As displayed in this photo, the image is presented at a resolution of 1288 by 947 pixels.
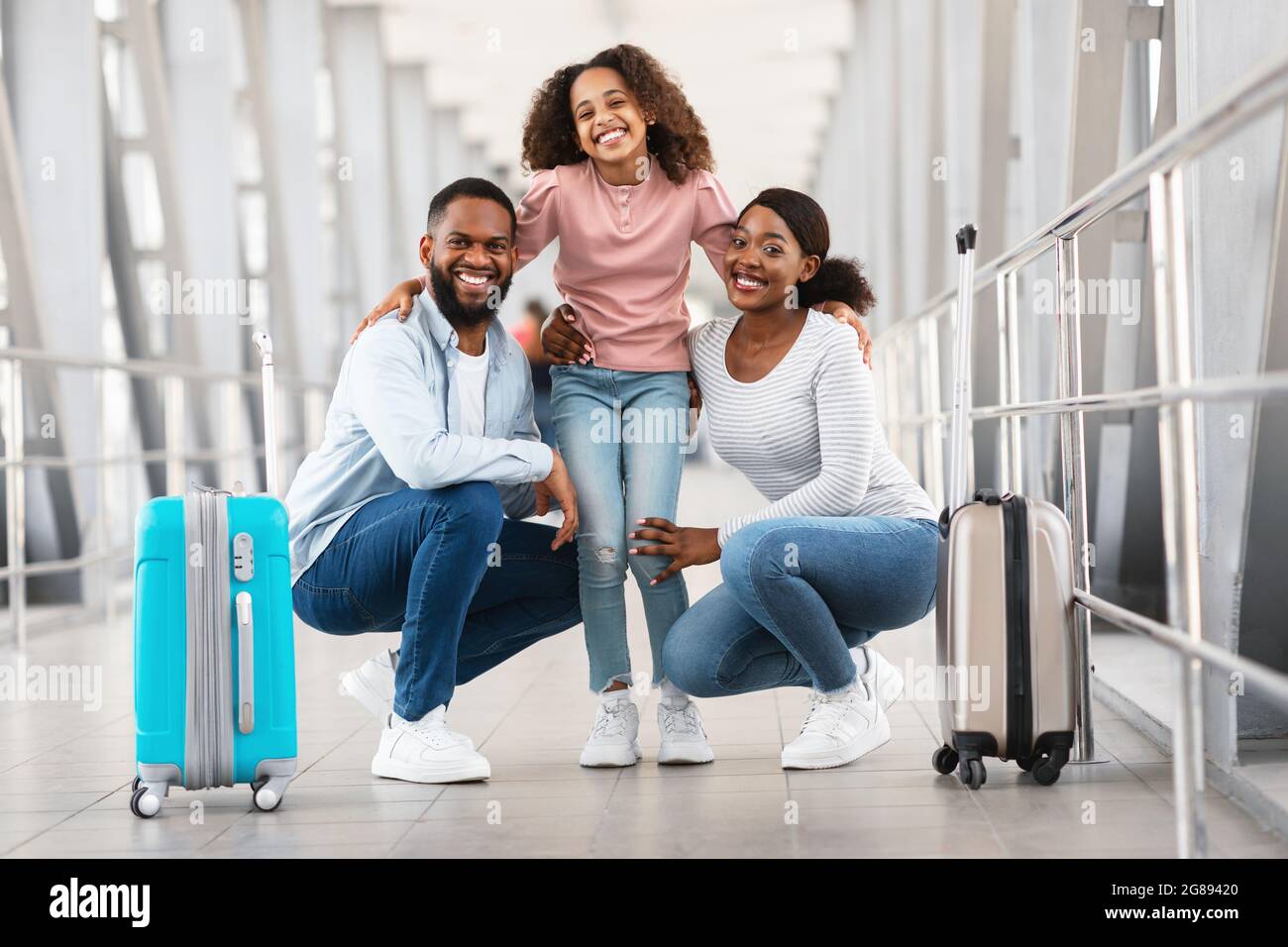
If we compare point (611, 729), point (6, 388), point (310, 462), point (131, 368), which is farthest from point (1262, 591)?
point (131, 368)

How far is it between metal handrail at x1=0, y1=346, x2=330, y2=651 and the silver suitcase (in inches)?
108

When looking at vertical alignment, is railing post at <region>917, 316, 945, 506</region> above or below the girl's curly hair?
below

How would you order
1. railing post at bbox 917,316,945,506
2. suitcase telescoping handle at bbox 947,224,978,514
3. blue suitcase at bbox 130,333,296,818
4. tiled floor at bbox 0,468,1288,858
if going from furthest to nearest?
1. railing post at bbox 917,316,945,506
2. suitcase telescoping handle at bbox 947,224,978,514
3. blue suitcase at bbox 130,333,296,818
4. tiled floor at bbox 0,468,1288,858

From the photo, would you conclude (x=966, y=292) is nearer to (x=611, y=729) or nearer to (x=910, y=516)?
(x=910, y=516)

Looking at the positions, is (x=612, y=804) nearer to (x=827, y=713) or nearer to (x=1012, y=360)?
(x=827, y=713)

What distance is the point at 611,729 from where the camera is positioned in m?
2.28

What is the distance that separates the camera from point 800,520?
83.4 inches

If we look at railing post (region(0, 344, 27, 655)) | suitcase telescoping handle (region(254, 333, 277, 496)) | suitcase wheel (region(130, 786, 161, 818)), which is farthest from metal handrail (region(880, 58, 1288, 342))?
railing post (region(0, 344, 27, 655))

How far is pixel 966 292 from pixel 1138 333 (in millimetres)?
1912

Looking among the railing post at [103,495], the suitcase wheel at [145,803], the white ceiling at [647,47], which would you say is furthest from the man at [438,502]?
the white ceiling at [647,47]

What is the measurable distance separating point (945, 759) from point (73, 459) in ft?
10.3

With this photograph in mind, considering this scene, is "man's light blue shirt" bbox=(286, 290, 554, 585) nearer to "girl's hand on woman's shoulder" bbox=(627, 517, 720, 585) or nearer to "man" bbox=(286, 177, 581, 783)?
"man" bbox=(286, 177, 581, 783)

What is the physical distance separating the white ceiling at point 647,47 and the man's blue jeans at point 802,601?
6350 mm

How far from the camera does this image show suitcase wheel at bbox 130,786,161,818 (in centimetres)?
198
